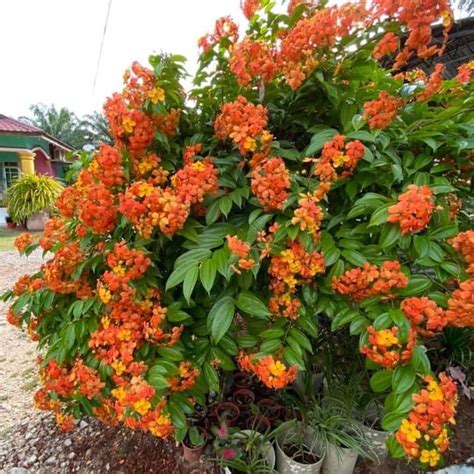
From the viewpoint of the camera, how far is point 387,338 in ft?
2.71

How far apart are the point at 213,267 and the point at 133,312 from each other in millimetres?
304

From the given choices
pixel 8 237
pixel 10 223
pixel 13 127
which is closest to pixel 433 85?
pixel 8 237

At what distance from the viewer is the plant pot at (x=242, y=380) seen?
64.6 inches

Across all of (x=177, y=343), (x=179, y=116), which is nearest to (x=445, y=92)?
(x=179, y=116)

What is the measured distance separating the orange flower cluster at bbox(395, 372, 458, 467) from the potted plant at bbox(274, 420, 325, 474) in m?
0.63

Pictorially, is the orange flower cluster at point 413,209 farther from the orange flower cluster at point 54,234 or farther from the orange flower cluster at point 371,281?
the orange flower cluster at point 54,234

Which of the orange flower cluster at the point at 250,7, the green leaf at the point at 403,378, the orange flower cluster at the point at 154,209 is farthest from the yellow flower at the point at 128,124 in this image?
the green leaf at the point at 403,378

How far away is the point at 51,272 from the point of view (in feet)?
4.00

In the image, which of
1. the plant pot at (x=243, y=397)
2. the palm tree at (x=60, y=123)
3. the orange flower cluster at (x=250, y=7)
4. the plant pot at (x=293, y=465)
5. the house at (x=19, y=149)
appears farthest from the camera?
the palm tree at (x=60, y=123)

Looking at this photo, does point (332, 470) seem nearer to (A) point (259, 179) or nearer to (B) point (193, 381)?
(B) point (193, 381)

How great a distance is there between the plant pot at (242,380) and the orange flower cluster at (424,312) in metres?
1.00

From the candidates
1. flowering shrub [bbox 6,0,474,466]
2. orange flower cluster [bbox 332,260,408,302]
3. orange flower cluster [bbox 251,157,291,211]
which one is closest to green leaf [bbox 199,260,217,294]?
flowering shrub [bbox 6,0,474,466]

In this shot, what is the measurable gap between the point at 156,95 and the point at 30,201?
845 cm

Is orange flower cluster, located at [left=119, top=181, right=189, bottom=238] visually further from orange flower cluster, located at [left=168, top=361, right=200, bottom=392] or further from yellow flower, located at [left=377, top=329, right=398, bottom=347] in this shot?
yellow flower, located at [left=377, top=329, right=398, bottom=347]
